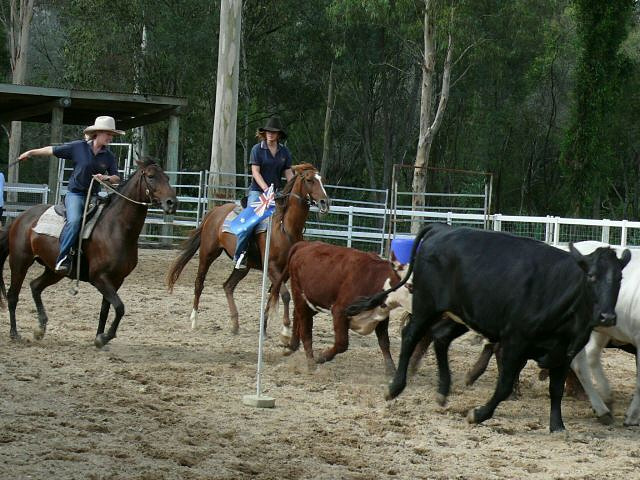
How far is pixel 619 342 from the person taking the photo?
352 inches

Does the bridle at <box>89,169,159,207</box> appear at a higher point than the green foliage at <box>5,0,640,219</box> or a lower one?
lower

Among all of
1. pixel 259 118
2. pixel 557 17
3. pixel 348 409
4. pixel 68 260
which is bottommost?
pixel 348 409

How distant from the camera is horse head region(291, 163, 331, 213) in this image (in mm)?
11602

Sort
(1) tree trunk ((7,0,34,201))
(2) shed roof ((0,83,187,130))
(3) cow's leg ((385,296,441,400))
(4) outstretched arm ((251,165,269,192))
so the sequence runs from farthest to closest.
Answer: (1) tree trunk ((7,0,34,201)) < (2) shed roof ((0,83,187,130)) < (4) outstretched arm ((251,165,269,192)) < (3) cow's leg ((385,296,441,400))

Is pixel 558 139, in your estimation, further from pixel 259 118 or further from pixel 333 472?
pixel 333 472

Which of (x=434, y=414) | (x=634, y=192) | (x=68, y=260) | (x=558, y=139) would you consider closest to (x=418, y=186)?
(x=558, y=139)

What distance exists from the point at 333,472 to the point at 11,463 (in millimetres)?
1829

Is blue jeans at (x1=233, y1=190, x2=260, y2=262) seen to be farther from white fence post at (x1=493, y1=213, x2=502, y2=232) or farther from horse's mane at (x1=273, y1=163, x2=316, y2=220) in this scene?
white fence post at (x1=493, y1=213, x2=502, y2=232)

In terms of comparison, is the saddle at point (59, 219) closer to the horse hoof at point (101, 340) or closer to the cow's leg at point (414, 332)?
the horse hoof at point (101, 340)

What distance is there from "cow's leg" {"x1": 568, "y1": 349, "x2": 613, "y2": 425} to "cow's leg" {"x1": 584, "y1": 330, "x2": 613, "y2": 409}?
152 mm

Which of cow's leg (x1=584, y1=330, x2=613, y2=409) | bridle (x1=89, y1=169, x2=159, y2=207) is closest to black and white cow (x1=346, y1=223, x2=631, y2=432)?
cow's leg (x1=584, y1=330, x2=613, y2=409)

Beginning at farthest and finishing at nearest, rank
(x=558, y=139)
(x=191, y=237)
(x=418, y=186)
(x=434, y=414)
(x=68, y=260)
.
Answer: (x=558, y=139)
(x=418, y=186)
(x=191, y=237)
(x=68, y=260)
(x=434, y=414)

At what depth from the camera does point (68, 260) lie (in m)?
11.0

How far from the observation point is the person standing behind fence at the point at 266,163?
1259 centimetres
